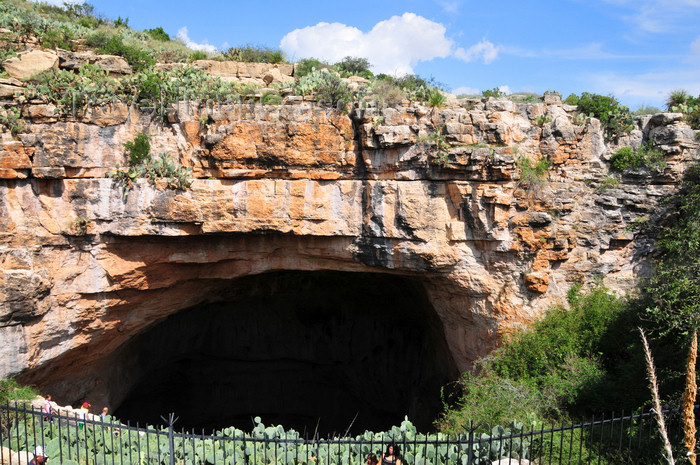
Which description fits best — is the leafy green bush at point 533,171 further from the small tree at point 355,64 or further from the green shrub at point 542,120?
the small tree at point 355,64

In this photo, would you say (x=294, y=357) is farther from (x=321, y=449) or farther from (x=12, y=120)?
(x=12, y=120)

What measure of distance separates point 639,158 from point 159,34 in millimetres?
12757

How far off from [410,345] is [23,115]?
466 inches

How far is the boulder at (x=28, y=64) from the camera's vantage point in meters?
9.75

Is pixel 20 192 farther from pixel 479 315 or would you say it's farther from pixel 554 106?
pixel 554 106

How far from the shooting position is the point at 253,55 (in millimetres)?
12234

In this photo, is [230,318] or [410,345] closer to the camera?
[410,345]

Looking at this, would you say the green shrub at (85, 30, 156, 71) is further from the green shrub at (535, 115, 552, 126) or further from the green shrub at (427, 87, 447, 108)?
the green shrub at (535, 115, 552, 126)

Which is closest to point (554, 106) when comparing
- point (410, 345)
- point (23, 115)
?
point (410, 345)

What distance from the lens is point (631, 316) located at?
914 centimetres

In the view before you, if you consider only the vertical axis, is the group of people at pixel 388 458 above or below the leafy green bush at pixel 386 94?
below

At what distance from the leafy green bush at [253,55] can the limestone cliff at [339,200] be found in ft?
10.3

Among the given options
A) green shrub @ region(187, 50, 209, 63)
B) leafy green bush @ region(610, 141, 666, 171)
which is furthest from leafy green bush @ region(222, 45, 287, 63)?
leafy green bush @ region(610, 141, 666, 171)

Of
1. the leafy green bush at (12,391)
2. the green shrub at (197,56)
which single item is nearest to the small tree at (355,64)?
the green shrub at (197,56)
